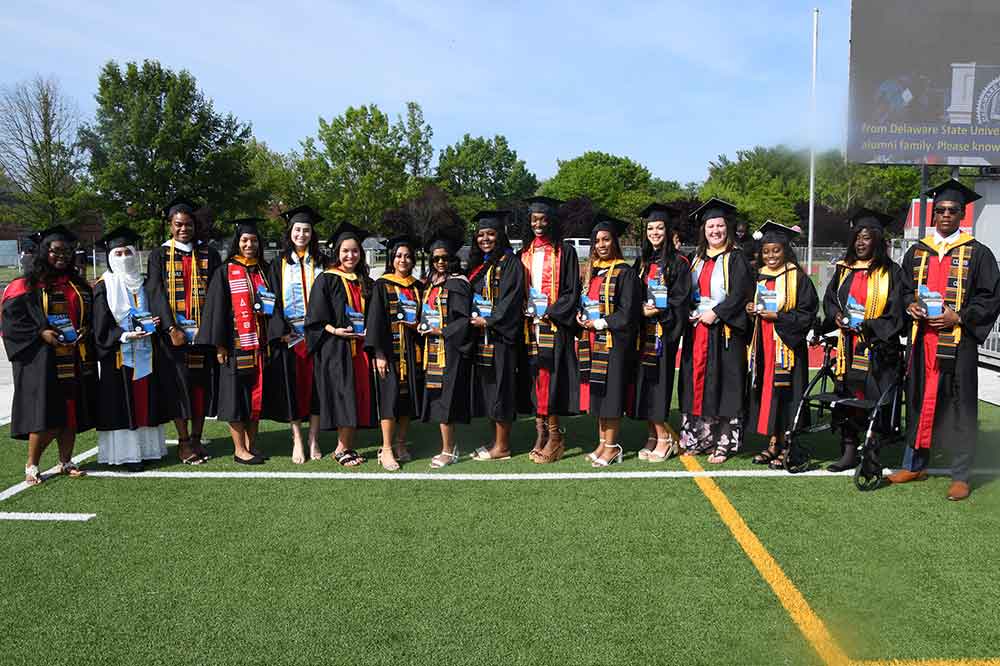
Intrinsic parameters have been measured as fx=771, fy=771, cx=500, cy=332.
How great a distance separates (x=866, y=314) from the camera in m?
5.43

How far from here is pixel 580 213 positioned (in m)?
62.4

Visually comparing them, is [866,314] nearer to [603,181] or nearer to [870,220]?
[870,220]

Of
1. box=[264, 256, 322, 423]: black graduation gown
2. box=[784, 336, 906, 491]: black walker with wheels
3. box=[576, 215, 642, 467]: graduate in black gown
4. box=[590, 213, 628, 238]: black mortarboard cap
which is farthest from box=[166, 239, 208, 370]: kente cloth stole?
box=[784, 336, 906, 491]: black walker with wheels

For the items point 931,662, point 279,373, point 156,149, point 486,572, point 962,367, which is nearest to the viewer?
point 931,662

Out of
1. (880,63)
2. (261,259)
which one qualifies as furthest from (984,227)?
(261,259)

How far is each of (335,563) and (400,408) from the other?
200 centimetres

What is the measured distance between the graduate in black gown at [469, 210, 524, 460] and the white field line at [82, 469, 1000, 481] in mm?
559

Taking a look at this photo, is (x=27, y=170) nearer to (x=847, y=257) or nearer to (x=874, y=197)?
(x=847, y=257)

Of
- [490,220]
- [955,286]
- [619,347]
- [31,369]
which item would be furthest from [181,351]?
[955,286]

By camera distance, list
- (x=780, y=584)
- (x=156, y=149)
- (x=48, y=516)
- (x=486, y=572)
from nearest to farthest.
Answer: (x=780, y=584) → (x=486, y=572) → (x=48, y=516) → (x=156, y=149)

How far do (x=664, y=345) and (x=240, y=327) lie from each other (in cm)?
323

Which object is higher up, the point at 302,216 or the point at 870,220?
the point at 302,216

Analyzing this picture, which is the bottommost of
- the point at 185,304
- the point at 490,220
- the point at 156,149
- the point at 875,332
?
the point at 875,332

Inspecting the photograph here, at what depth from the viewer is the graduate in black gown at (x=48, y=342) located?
5.30 m
